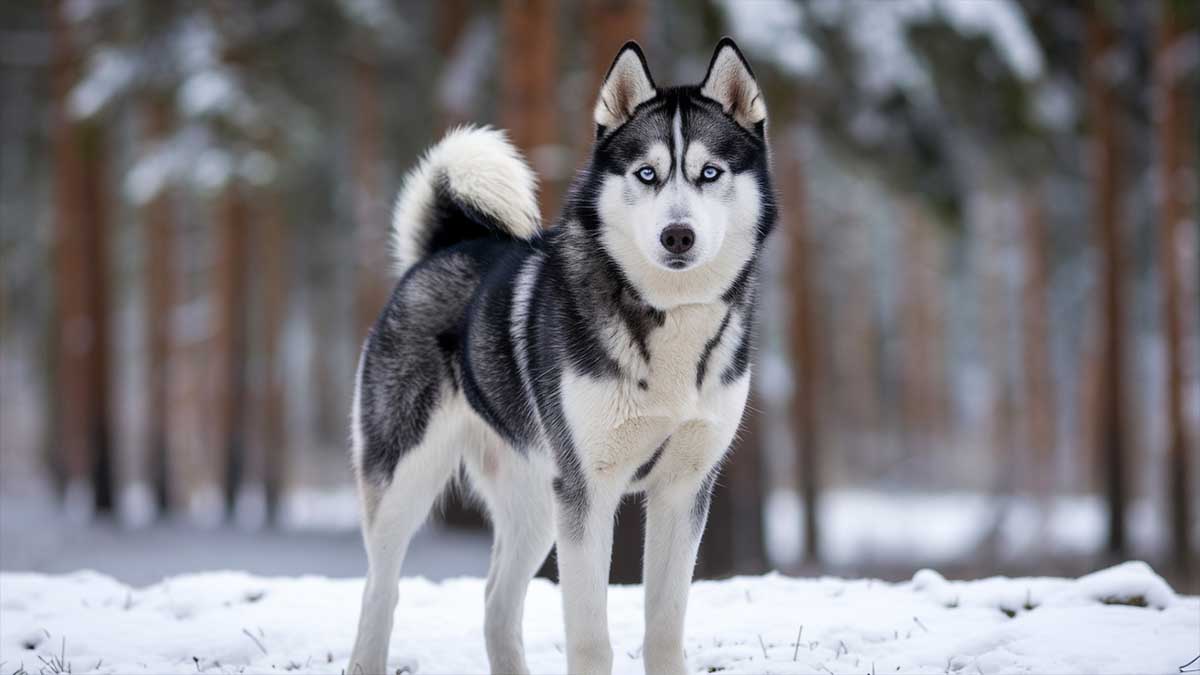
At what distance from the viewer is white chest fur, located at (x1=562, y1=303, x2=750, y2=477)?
3.68 meters

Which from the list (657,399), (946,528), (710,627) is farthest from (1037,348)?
(657,399)

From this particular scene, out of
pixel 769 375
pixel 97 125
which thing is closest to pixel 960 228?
pixel 769 375

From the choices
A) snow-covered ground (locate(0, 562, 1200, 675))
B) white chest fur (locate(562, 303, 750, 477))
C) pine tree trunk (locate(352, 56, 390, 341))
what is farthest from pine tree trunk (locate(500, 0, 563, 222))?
pine tree trunk (locate(352, 56, 390, 341))

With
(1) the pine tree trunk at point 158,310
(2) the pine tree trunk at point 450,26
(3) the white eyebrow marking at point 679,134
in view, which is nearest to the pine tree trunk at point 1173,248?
(2) the pine tree trunk at point 450,26

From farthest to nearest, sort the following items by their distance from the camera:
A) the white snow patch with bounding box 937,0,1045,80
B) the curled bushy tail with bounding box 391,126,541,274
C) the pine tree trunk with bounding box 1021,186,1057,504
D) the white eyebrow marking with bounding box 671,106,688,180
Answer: the pine tree trunk with bounding box 1021,186,1057,504 < the white snow patch with bounding box 937,0,1045,80 < the curled bushy tail with bounding box 391,126,541,274 < the white eyebrow marking with bounding box 671,106,688,180

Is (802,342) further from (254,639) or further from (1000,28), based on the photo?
(254,639)

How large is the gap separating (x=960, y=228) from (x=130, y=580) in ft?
29.9

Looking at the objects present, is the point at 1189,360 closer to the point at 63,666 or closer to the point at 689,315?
the point at 689,315

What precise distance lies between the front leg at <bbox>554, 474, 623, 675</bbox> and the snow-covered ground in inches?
30.4

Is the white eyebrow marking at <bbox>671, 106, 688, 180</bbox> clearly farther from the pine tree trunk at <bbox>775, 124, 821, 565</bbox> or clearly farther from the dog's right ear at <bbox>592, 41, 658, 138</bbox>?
the pine tree trunk at <bbox>775, 124, 821, 565</bbox>

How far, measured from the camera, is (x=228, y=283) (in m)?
16.3

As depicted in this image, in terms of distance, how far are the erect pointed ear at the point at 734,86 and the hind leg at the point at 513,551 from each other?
1.54 meters

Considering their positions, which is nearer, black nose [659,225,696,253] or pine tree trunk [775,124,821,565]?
black nose [659,225,696,253]

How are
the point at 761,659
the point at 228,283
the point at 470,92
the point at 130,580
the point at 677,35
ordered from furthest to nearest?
the point at 228,283 → the point at 470,92 → the point at 677,35 → the point at 130,580 → the point at 761,659
